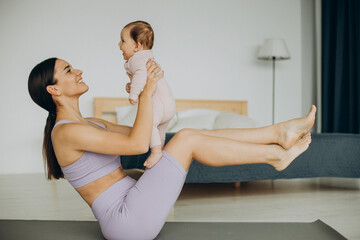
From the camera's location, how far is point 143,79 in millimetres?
1633

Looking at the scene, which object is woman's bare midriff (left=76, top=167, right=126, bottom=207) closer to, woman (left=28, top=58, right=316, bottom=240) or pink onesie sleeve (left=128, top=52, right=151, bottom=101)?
woman (left=28, top=58, right=316, bottom=240)

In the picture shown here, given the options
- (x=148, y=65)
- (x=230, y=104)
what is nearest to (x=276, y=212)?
(x=148, y=65)

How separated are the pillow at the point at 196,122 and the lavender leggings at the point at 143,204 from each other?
254 cm

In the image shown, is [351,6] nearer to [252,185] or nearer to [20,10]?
[252,185]

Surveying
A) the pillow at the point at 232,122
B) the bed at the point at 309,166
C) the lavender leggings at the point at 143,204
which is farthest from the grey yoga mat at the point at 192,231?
the pillow at the point at 232,122

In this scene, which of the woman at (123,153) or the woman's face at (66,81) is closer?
the woman at (123,153)

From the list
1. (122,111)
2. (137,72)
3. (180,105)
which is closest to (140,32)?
(137,72)

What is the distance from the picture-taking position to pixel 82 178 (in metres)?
1.49

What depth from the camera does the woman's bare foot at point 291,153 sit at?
159 centimetres

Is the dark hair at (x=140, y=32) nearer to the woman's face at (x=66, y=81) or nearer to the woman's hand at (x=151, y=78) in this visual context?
the woman's hand at (x=151, y=78)

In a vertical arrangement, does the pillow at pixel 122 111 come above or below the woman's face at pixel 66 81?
below

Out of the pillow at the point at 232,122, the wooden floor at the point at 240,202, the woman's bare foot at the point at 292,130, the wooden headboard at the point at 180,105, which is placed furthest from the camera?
the wooden headboard at the point at 180,105

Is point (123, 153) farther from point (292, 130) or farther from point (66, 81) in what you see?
point (292, 130)

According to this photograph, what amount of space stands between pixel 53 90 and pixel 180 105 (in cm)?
333
